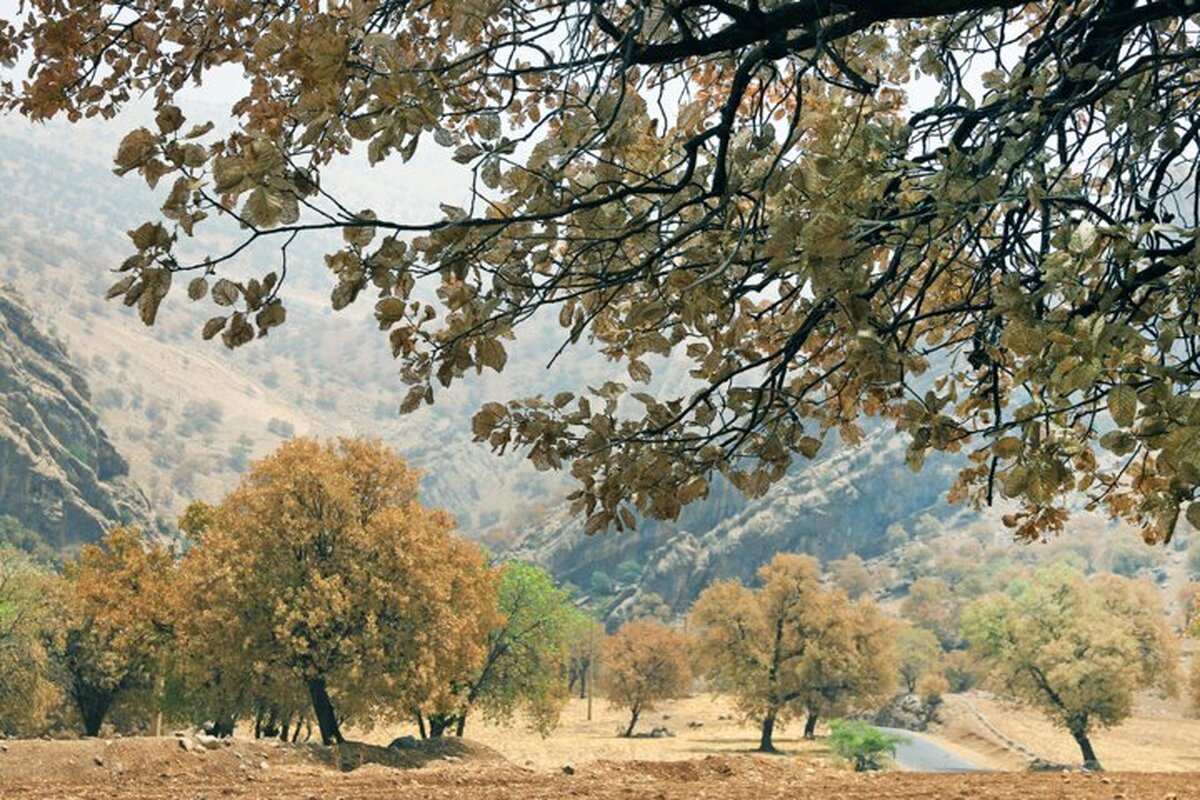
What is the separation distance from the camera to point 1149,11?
9.68 ft

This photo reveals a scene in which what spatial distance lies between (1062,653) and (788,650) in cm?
1291

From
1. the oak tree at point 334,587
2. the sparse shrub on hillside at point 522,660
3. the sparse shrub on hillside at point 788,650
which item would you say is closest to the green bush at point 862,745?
the sparse shrub on hillside at point 522,660

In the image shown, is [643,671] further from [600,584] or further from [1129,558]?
[1129,558]

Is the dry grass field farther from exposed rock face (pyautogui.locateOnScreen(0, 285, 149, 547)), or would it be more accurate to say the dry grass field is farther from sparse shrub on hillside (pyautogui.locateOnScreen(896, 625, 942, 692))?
exposed rock face (pyautogui.locateOnScreen(0, 285, 149, 547))

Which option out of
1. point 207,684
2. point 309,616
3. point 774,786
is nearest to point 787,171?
point 774,786

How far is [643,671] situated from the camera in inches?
2530

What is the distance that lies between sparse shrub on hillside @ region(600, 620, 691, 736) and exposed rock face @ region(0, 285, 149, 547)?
89.9 m

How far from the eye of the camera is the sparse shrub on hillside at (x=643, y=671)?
63.7 metres

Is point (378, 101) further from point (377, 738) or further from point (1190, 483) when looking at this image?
point (377, 738)

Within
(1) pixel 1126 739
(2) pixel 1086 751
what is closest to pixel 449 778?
(2) pixel 1086 751

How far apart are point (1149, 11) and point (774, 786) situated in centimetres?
1206

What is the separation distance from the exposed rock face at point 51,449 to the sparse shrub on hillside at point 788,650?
103785mm

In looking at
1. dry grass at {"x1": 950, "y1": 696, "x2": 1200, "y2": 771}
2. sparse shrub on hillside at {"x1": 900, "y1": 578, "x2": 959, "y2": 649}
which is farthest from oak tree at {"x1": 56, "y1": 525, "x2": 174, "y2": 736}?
sparse shrub on hillside at {"x1": 900, "y1": 578, "x2": 959, "y2": 649}

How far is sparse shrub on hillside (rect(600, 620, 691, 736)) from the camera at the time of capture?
2506 inches
